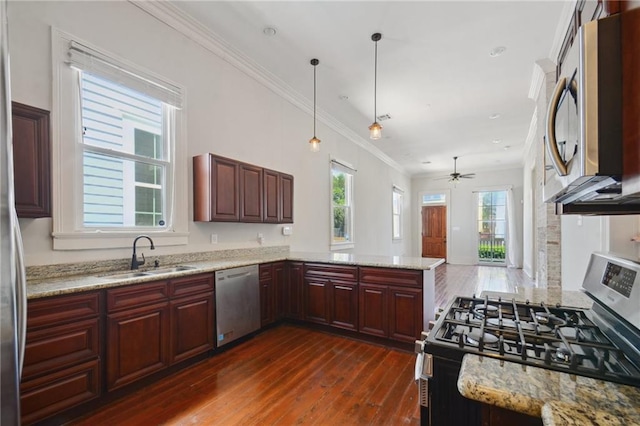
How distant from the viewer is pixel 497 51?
3533mm

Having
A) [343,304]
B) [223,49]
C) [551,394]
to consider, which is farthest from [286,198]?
[551,394]

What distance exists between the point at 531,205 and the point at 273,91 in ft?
21.2

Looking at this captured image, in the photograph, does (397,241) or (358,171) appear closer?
(358,171)

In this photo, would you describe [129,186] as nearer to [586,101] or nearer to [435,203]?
Answer: [586,101]

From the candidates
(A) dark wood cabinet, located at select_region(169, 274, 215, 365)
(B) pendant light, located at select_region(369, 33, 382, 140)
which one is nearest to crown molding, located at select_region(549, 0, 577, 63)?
(B) pendant light, located at select_region(369, 33, 382, 140)

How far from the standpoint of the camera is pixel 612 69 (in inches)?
21.6

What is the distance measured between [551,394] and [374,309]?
8.62 feet

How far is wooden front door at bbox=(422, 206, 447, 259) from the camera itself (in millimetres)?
10469

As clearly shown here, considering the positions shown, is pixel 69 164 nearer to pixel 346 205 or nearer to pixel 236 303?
pixel 236 303

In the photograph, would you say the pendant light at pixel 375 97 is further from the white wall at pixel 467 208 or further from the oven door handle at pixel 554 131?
the white wall at pixel 467 208

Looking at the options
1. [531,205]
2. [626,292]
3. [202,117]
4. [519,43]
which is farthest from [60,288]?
[531,205]

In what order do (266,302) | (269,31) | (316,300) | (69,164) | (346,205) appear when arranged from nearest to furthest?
(69,164), (269,31), (266,302), (316,300), (346,205)

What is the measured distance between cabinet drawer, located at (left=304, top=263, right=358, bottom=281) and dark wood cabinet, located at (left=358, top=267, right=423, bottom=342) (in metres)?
0.11

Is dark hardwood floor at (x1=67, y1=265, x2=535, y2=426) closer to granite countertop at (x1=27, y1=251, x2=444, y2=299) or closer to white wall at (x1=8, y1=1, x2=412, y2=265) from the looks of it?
granite countertop at (x1=27, y1=251, x2=444, y2=299)
